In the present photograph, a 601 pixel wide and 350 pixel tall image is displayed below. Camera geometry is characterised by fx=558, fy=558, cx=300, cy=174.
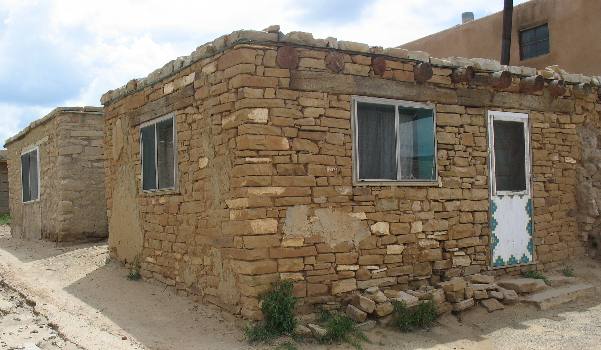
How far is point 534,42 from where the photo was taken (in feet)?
43.0

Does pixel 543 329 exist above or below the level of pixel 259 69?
below

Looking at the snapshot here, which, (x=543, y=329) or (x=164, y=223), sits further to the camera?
(x=164, y=223)

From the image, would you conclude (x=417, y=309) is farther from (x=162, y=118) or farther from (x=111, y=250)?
(x=111, y=250)

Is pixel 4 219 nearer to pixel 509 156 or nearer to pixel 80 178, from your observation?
pixel 80 178

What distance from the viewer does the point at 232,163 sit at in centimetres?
606

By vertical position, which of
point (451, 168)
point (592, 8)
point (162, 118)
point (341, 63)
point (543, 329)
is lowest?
point (543, 329)

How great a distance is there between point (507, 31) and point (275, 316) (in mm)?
9999

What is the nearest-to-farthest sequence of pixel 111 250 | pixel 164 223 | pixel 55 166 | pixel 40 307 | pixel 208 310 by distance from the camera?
1. pixel 208 310
2. pixel 40 307
3. pixel 164 223
4. pixel 111 250
5. pixel 55 166

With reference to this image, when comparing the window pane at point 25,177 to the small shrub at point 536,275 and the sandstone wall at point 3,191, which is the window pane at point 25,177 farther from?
the small shrub at point 536,275

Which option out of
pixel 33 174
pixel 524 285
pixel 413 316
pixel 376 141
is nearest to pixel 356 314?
pixel 413 316

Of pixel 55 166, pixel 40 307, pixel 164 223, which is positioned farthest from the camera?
pixel 55 166

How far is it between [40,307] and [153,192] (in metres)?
2.07

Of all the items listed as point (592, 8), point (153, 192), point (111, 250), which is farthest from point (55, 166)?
point (592, 8)

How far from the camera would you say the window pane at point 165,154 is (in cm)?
764
